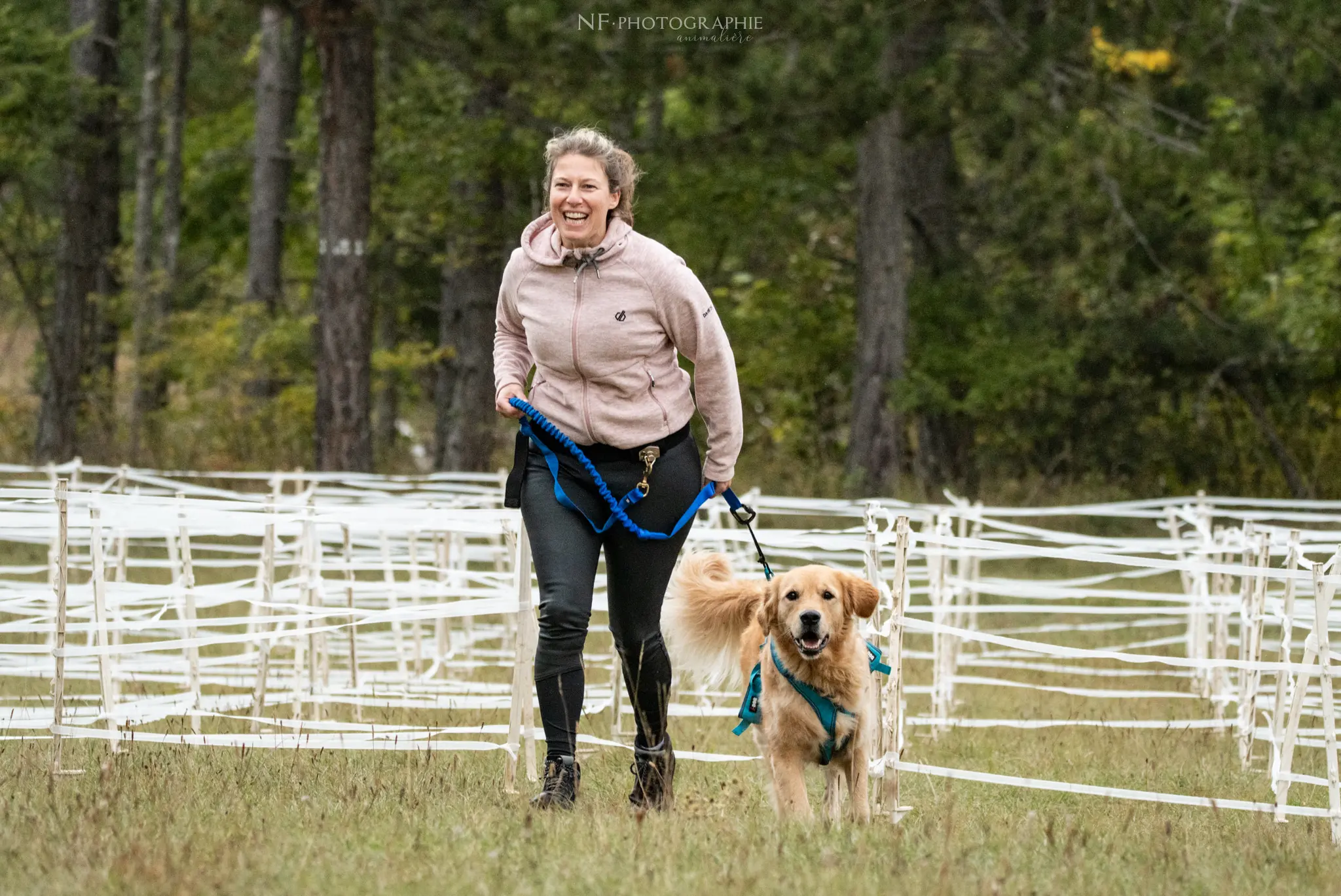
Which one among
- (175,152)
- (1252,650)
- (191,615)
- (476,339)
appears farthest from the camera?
(175,152)

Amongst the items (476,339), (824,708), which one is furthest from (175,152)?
(824,708)

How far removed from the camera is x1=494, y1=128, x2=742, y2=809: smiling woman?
5078 mm

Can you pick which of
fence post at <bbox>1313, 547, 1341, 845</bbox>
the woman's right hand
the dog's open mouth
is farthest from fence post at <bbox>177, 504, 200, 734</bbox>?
fence post at <bbox>1313, 547, 1341, 845</bbox>

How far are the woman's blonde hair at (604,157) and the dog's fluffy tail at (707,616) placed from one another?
1694 mm

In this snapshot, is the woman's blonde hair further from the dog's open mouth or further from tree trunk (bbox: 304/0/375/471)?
tree trunk (bbox: 304/0/375/471)

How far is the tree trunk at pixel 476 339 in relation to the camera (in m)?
20.9

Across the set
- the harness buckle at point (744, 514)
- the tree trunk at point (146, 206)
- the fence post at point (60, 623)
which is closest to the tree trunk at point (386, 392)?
the tree trunk at point (146, 206)

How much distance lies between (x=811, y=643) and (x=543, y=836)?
121 centimetres

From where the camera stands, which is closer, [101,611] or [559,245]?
A: [559,245]

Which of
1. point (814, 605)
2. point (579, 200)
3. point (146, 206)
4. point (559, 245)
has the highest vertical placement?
point (146, 206)

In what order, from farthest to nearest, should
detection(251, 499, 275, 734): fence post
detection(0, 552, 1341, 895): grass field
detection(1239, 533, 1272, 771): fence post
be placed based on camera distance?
detection(251, 499, 275, 734): fence post < detection(1239, 533, 1272, 771): fence post < detection(0, 552, 1341, 895): grass field

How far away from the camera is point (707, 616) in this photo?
6441 millimetres

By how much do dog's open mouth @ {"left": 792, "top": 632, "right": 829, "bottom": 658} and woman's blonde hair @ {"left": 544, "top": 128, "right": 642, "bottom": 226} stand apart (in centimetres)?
140

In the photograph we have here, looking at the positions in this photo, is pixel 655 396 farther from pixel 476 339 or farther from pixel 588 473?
pixel 476 339
